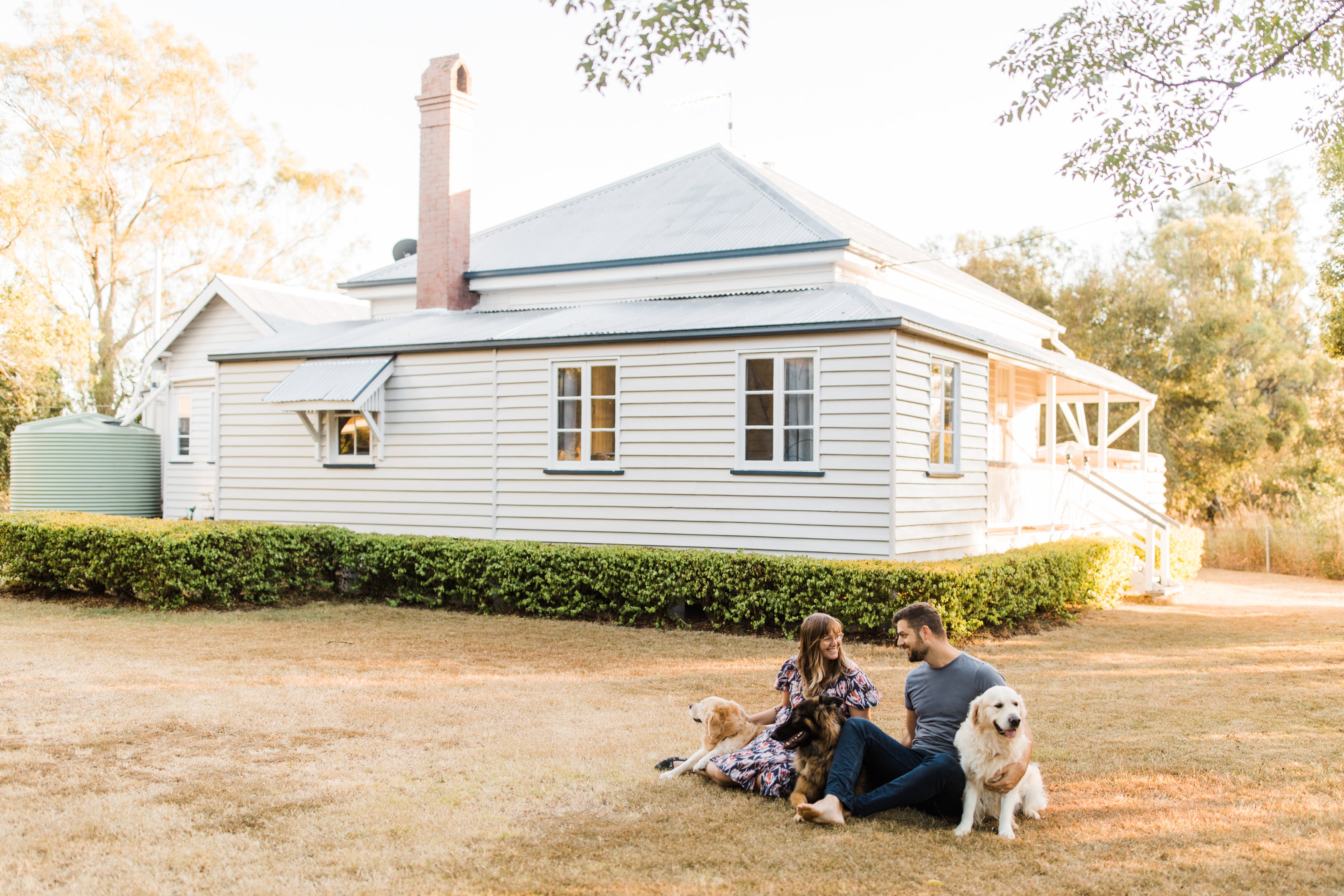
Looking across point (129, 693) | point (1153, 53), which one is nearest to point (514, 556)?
point (129, 693)

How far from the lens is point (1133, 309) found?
32219 millimetres

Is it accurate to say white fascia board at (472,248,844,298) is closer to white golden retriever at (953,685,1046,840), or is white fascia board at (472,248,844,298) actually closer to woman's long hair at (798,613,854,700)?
woman's long hair at (798,613,854,700)

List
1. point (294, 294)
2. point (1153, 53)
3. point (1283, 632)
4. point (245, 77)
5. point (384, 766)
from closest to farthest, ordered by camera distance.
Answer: point (384, 766)
point (1153, 53)
point (1283, 632)
point (294, 294)
point (245, 77)

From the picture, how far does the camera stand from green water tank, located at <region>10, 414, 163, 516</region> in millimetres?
22016

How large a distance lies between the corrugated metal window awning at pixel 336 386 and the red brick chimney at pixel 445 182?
2381 mm

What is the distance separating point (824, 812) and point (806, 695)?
77 cm

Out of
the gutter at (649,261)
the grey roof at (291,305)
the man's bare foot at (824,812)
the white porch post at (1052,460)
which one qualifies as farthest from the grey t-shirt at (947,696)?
the grey roof at (291,305)

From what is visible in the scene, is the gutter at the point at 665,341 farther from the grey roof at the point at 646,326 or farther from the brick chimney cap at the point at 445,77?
the brick chimney cap at the point at 445,77

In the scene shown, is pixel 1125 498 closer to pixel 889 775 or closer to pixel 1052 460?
pixel 1052 460

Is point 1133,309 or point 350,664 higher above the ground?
point 1133,309

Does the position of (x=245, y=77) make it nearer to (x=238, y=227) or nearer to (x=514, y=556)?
(x=238, y=227)

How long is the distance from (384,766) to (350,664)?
12.5 feet

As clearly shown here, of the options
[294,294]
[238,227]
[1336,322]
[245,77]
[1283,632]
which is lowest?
[1283,632]

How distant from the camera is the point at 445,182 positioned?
1770 cm
